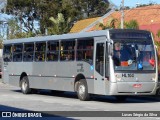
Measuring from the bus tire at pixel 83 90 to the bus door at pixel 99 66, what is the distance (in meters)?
0.80

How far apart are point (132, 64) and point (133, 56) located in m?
0.32

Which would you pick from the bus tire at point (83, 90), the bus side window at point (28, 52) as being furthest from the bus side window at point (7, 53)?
the bus tire at point (83, 90)

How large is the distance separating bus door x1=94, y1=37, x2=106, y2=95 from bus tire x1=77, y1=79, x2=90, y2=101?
2.64 feet

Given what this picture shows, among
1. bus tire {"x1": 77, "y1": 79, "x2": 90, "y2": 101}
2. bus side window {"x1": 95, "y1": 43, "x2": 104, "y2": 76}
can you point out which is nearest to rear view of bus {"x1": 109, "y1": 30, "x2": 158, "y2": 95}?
bus side window {"x1": 95, "y1": 43, "x2": 104, "y2": 76}

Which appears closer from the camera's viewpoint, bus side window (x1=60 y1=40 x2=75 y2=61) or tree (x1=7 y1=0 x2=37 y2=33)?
bus side window (x1=60 y1=40 x2=75 y2=61)

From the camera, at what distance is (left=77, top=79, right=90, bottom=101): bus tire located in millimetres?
20016

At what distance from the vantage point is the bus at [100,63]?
18594mm

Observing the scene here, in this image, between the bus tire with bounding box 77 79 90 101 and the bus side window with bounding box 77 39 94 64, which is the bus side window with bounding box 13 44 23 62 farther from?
the bus tire with bounding box 77 79 90 101

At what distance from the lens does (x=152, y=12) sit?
41594 mm

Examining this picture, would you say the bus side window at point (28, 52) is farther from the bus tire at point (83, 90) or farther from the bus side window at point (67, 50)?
the bus tire at point (83, 90)

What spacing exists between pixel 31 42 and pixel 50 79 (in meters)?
2.90

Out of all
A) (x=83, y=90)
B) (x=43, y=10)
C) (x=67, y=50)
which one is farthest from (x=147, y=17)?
(x=43, y=10)

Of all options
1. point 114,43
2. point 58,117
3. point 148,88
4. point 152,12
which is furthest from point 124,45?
point 152,12

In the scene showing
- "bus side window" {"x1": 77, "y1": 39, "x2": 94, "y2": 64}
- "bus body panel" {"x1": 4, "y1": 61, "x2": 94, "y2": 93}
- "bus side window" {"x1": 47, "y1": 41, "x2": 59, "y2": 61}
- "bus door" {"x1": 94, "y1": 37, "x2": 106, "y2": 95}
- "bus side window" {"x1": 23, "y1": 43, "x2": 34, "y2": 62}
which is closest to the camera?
"bus door" {"x1": 94, "y1": 37, "x2": 106, "y2": 95}
